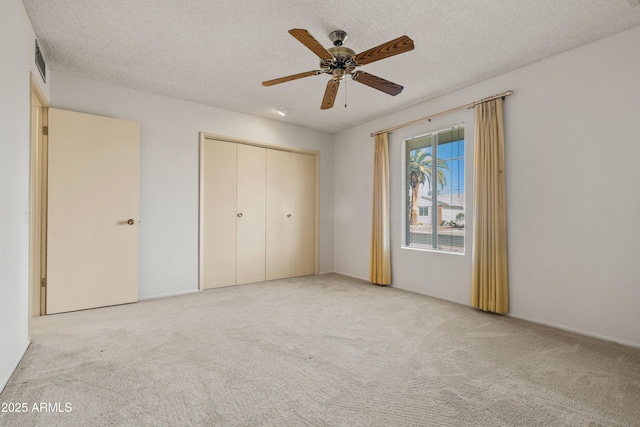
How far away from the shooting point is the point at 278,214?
16.8 ft

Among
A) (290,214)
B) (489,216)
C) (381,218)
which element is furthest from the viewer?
(290,214)

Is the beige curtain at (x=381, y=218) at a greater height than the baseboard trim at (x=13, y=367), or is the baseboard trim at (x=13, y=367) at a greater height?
the beige curtain at (x=381, y=218)

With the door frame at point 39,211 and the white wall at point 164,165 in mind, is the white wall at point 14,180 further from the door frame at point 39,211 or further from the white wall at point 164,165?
the white wall at point 164,165

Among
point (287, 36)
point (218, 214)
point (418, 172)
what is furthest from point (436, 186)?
point (218, 214)

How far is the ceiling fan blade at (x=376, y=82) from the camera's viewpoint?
252cm

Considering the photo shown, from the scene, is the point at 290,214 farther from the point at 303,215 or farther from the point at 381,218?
the point at 381,218

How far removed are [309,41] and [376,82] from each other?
2.59ft

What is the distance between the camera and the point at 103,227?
11.3 feet

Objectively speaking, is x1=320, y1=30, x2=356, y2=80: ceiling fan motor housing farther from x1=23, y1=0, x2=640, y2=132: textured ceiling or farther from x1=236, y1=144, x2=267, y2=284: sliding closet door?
x1=236, y1=144, x2=267, y2=284: sliding closet door

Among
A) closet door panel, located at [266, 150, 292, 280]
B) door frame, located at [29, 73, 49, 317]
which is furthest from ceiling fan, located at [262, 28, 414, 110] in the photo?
door frame, located at [29, 73, 49, 317]

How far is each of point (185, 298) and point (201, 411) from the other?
248 centimetres

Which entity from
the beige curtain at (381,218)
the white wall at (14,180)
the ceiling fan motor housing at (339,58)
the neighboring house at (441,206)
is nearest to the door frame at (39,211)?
the white wall at (14,180)

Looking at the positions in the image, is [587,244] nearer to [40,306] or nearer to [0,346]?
[0,346]

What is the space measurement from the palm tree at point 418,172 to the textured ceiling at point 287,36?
91 cm
